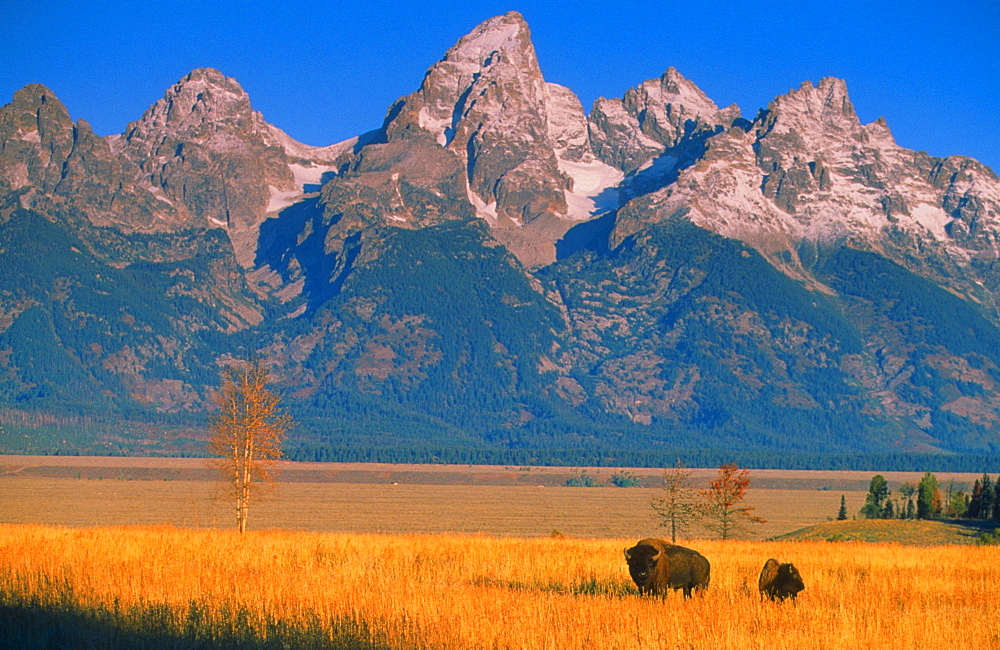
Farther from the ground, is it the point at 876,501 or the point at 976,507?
the point at 976,507

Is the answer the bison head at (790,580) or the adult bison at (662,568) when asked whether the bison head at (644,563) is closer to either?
the adult bison at (662,568)

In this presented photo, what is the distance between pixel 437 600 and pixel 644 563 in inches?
156

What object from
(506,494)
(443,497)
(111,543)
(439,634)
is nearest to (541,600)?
(439,634)

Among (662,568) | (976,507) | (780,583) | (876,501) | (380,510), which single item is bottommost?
(380,510)

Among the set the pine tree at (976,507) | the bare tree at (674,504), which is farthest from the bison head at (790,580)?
the pine tree at (976,507)

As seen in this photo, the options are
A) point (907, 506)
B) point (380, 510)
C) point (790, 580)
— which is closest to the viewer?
point (790, 580)

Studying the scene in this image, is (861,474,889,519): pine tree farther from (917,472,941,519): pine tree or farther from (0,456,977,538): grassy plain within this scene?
(0,456,977,538): grassy plain

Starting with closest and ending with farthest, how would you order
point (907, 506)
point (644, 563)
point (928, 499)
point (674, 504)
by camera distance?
1. point (644, 563)
2. point (674, 504)
3. point (928, 499)
4. point (907, 506)

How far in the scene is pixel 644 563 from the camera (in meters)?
20.9

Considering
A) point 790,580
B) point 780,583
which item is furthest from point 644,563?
point 790,580

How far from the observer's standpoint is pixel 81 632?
1653cm

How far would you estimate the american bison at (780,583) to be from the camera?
69.9 feet

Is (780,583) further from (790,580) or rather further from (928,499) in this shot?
(928,499)

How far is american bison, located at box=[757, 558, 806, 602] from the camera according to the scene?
2131cm
